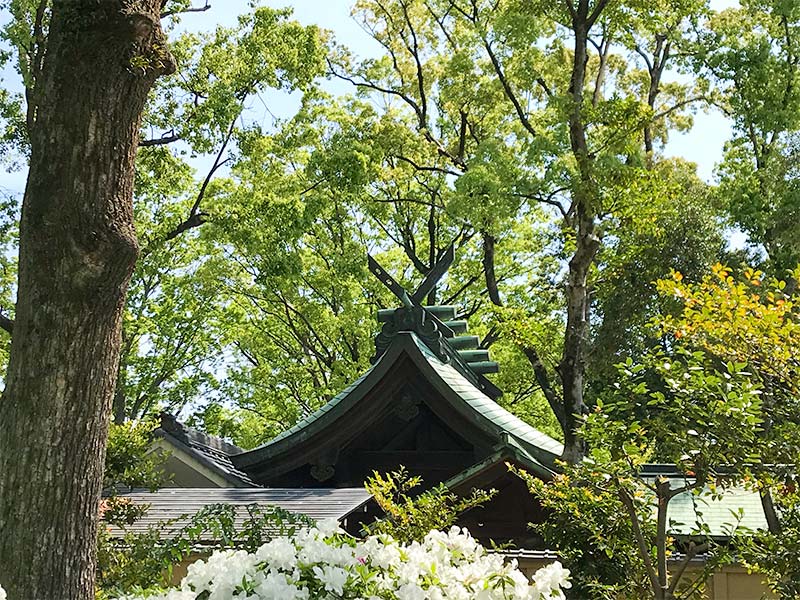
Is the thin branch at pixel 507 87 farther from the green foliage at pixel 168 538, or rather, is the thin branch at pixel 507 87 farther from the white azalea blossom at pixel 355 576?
the white azalea blossom at pixel 355 576

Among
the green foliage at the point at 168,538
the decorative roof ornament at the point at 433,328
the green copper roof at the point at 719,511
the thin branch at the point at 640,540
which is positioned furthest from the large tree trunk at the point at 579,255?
the thin branch at the point at 640,540

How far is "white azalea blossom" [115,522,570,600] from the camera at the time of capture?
2846 mm

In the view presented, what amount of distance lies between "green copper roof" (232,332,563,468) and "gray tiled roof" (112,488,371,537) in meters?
0.72

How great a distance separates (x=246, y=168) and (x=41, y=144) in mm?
12730

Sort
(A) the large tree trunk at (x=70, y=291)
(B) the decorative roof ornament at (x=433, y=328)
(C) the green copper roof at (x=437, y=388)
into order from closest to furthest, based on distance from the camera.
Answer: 1. (A) the large tree trunk at (x=70, y=291)
2. (C) the green copper roof at (x=437, y=388)
3. (B) the decorative roof ornament at (x=433, y=328)

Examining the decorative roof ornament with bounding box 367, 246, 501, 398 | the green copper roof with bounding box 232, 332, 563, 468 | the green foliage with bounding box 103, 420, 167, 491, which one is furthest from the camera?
the decorative roof ornament with bounding box 367, 246, 501, 398

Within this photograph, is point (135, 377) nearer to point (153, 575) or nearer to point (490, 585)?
point (153, 575)

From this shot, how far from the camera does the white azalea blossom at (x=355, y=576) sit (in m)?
2.85

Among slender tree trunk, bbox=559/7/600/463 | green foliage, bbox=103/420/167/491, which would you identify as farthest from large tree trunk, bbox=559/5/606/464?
green foliage, bbox=103/420/167/491

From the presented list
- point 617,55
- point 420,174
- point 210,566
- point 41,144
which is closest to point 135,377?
point 420,174

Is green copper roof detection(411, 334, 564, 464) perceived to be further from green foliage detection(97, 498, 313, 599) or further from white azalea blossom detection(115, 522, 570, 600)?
white azalea blossom detection(115, 522, 570, 600)

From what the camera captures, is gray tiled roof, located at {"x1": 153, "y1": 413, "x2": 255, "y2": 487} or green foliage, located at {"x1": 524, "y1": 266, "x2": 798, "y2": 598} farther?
gray tiled roof, located at {"x1": 153, "y1": 413, "x2": 255, "y2": 487}

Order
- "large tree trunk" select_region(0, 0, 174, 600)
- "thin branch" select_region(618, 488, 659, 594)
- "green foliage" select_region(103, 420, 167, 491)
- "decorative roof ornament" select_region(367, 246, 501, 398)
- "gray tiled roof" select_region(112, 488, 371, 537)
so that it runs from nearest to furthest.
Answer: "large tree trunk" select_region(0, 0, 174, 600), "thin branch" select_region(618, 488, 659, 594), "green foliage" select_region(103, 420, 167, 491), "gray tiled roof" select_region(112, 488, 371, 537), "decorative roof ornament" select_region(367, 246, 501, 398)

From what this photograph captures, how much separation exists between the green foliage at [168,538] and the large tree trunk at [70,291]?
74.9 inches
